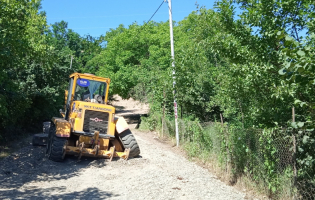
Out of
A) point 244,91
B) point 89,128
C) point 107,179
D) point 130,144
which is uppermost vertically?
point 244,91

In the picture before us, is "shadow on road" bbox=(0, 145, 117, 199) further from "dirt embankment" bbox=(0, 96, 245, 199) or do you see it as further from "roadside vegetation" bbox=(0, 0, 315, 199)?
"roadside vegetation" bbox=(0, 0, 315, 199)

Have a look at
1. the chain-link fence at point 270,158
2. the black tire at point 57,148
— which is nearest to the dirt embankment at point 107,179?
the black tire at point 57,148

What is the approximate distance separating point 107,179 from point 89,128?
243 cm

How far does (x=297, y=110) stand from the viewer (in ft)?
22.2

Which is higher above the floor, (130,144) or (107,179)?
(130,144)

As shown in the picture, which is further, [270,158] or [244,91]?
[244,91]

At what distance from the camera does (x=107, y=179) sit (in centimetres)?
943

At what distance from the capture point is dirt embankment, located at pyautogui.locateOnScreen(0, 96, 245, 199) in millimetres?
7914

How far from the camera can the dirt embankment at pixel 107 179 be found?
7914 millimetres

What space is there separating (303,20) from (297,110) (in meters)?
1.80

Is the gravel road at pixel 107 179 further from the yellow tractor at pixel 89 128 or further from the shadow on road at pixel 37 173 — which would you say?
the yellow tractor at pixel 89 128

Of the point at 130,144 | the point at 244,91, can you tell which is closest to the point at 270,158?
the point at 244,91

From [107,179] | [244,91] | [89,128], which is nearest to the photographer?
[244,91]

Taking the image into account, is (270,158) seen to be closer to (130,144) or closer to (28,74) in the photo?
(130,144)
